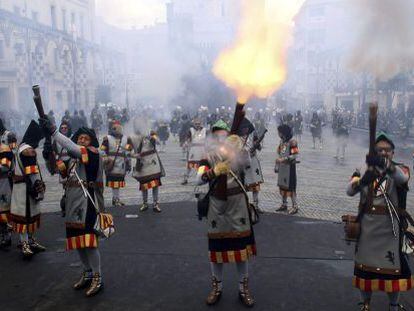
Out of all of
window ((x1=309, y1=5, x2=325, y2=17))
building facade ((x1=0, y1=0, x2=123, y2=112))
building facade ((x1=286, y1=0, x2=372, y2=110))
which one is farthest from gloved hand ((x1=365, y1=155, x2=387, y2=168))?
window ((x1=309, y1=5, x2=325, y2=17))

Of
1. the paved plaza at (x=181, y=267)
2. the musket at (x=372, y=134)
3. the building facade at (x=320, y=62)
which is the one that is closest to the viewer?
the musket at (x=372, y=134)

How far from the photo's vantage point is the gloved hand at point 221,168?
4.47 m

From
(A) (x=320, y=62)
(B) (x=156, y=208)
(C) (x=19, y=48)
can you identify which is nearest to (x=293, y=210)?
(B) (x=156, y=208)

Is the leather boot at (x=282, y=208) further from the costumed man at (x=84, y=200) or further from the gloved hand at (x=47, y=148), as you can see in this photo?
the gloved hand at (x=47, y=148)

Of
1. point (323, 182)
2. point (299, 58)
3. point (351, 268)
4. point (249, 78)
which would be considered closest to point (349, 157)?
point (323, 182)

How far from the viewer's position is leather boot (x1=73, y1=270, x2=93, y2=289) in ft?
17.8

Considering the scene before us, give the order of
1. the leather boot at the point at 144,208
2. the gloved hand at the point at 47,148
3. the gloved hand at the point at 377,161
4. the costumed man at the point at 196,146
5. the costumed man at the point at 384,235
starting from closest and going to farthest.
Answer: the gloved hand at the point at 377,161
the costumed man at the point at 384,235
the gloved hand at the point at 47,148
the leather boot at the point at 144,208
the costumed man at the point at 196,146

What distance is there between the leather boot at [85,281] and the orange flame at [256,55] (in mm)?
2975

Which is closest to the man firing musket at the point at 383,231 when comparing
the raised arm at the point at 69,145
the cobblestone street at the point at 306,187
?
the cobblestone street at the point at 306,187

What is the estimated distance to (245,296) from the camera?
16.2 feet

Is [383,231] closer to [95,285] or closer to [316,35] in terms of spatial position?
[95,285]

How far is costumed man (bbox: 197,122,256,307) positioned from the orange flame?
72cm

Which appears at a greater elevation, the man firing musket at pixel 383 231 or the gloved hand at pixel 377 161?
the gloved hand at pixel 377 161

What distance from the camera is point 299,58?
1356 inches
